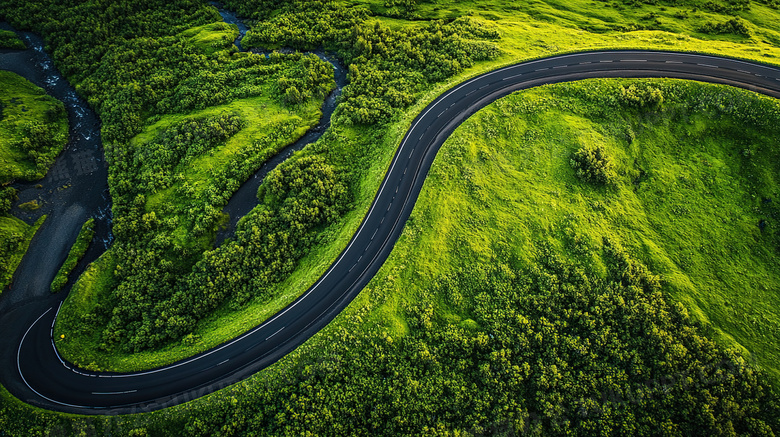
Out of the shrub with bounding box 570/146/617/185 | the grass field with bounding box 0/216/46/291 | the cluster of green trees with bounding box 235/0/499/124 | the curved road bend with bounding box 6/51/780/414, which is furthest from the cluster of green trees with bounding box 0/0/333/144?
the shrub with bounding box 570/146/617/185

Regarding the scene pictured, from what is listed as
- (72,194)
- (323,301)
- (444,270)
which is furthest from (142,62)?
(444,270)

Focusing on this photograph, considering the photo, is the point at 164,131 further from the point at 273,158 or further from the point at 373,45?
the point at 373,45

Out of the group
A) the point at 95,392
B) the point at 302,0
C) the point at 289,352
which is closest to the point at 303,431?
the point at 289,352

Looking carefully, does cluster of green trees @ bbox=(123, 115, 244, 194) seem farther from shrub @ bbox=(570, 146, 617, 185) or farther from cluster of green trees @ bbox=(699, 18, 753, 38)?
cluster of green trees @ bbox=(699, 18, 753, 38)

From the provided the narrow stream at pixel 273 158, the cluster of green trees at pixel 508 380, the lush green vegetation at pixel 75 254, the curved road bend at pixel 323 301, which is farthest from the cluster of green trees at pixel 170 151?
the cluster of green trees at pixel 508 380

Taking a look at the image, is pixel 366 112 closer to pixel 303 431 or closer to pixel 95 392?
pixel 303 431

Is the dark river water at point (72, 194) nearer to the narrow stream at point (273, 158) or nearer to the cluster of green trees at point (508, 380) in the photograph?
the narrow stream at point (273, 158)
